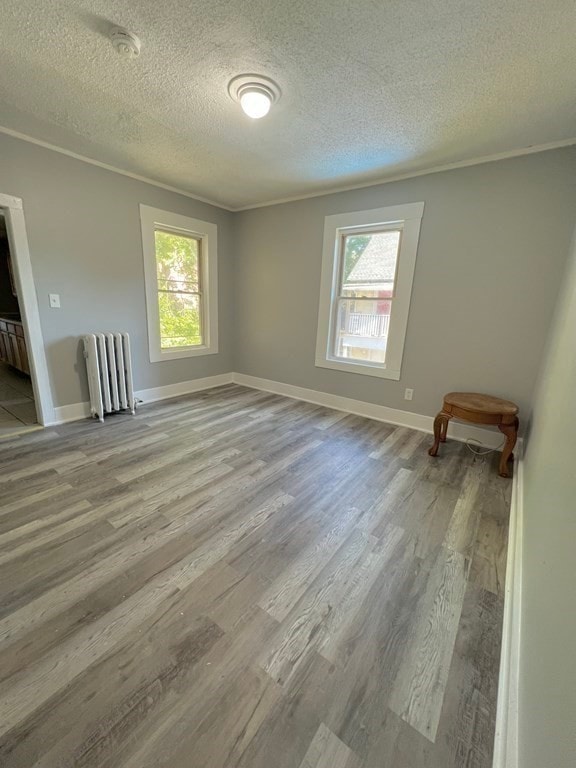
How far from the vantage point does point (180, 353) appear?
4.16 metres

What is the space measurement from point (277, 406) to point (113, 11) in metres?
3.30

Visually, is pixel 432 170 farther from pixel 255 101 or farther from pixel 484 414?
pixel 484 414

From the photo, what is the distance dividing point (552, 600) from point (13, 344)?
244 inches

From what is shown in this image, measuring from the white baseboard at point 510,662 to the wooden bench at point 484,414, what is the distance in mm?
732

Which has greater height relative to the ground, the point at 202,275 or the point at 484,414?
the point at 202,275

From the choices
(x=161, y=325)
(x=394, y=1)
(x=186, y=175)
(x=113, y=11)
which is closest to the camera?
(x=394, y=1)

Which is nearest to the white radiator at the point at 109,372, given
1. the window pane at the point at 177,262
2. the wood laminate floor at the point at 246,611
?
the wood laminate floor at the point at 246,611

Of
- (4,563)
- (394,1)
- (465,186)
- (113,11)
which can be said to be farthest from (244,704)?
(465,186)

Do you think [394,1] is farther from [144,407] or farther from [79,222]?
[144,407]

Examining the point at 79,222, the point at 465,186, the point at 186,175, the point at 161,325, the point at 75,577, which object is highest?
the point at 186,175

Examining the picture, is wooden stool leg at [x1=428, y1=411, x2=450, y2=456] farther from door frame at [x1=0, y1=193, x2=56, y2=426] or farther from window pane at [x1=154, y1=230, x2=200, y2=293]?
door frame at [x1=0, y1=193, x2=56, y2=426]

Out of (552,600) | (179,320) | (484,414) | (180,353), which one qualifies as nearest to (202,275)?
(179,320)

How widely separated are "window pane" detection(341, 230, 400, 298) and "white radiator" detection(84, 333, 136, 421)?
2672 millimetres

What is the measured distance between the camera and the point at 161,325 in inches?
155
